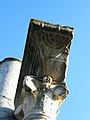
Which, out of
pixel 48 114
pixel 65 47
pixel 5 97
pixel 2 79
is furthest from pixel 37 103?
pixel 2 79

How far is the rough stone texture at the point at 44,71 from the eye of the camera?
641cm

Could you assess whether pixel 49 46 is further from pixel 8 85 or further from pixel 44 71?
pixel 8 85

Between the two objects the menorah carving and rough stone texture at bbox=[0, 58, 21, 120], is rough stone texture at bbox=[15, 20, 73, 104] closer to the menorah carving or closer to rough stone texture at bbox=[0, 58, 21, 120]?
the menorah carving

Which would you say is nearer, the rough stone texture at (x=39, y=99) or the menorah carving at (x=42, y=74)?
the rough stone texture at (x=39, y=99)

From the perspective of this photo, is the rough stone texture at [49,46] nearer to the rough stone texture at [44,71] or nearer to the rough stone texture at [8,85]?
the rough stone texture at [44,71]

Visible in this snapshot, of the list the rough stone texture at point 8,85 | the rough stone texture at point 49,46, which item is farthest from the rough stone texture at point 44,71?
the rough stone texture at point 8,85

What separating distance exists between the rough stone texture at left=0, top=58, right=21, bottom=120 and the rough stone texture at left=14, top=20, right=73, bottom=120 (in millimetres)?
232

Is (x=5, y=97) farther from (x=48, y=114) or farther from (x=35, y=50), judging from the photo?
(x=48, y=114)

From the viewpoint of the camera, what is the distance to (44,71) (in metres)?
6.89

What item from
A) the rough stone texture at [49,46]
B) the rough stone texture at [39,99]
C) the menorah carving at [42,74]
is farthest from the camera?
the rough stone texture at [49,46]

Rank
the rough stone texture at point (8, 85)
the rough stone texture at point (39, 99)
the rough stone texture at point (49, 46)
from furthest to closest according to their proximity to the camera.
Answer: the rough stone texture at point (8, 85) < the rough stone texture at point (49, 46) < the rough stone texture at point (39, 99)

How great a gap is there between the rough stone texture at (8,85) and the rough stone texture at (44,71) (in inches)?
9.1

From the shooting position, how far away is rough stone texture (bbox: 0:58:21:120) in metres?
7.16

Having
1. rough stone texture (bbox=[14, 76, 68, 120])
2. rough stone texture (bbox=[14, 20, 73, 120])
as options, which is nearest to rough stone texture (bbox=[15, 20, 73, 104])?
rough stone texture (bbox=[14, 20, 73, 120])
